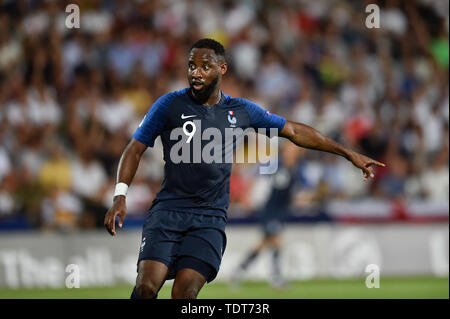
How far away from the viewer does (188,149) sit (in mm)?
6422

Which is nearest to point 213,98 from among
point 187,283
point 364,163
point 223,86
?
point 364,163

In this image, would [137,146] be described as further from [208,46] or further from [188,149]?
[208,46]

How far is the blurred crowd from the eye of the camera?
14805mm

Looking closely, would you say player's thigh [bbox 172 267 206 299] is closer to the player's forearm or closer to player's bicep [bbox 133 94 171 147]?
player's bicep [bbox 133 94 171 147]

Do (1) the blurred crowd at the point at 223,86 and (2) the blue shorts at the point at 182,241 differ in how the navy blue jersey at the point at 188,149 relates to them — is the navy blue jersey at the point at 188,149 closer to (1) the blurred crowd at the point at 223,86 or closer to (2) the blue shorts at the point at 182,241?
(2) the blue shorts at the point at 182,241

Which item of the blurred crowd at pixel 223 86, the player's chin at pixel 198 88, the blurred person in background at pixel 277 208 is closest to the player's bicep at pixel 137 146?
the player's chin at pixel 198 88

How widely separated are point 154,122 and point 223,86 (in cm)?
967

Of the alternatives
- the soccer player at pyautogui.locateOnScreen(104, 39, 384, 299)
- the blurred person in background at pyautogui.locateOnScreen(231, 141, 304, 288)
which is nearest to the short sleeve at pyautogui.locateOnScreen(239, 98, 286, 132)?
the soccer player at pyautogui.locateOnScreen(104, 39, 384, 299)

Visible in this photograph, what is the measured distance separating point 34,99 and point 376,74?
24.4 ft

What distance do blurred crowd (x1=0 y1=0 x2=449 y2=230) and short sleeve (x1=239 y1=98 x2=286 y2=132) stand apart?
25.3 feet

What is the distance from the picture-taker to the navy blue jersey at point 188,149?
6434mm

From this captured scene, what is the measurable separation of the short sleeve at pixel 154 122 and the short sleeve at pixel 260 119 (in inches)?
28.1

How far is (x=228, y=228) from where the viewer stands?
14242 millimetres
